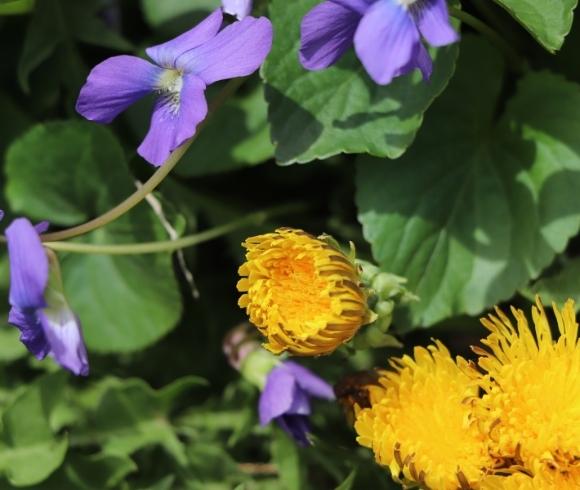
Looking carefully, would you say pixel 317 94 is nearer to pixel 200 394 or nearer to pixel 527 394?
pixel 527 394

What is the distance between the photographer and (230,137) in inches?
49.1

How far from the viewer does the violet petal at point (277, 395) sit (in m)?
1.10

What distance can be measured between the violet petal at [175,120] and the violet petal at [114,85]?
3cm

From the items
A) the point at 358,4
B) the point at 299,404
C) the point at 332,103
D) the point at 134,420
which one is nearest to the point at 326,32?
the point at 358,4

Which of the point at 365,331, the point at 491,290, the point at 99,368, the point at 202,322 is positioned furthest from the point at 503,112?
the point at 99,368

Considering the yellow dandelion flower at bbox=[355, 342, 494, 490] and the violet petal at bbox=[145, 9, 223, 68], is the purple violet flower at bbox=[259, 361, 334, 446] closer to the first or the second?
the yellow dandelion flower at bbox=[355, 342, 494, 490]

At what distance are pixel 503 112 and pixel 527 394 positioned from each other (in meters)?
0.45

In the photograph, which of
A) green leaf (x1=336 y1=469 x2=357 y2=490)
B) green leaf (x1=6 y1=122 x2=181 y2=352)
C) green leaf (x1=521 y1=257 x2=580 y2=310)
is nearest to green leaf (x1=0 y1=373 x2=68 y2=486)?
green leaf (x1=6 y1=122 x2=181 y2=352)

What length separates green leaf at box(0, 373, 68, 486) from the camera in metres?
1.16

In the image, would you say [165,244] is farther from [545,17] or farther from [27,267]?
[545,17]

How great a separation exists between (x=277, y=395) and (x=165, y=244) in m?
0.20

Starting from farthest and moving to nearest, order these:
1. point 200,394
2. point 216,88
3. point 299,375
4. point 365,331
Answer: point 200,394
point 216,88
point 299,375
point 365,331

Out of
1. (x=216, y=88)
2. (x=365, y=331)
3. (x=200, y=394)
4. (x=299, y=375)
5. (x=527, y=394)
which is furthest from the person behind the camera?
(x=200, y=394)

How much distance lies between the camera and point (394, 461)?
904 mm
